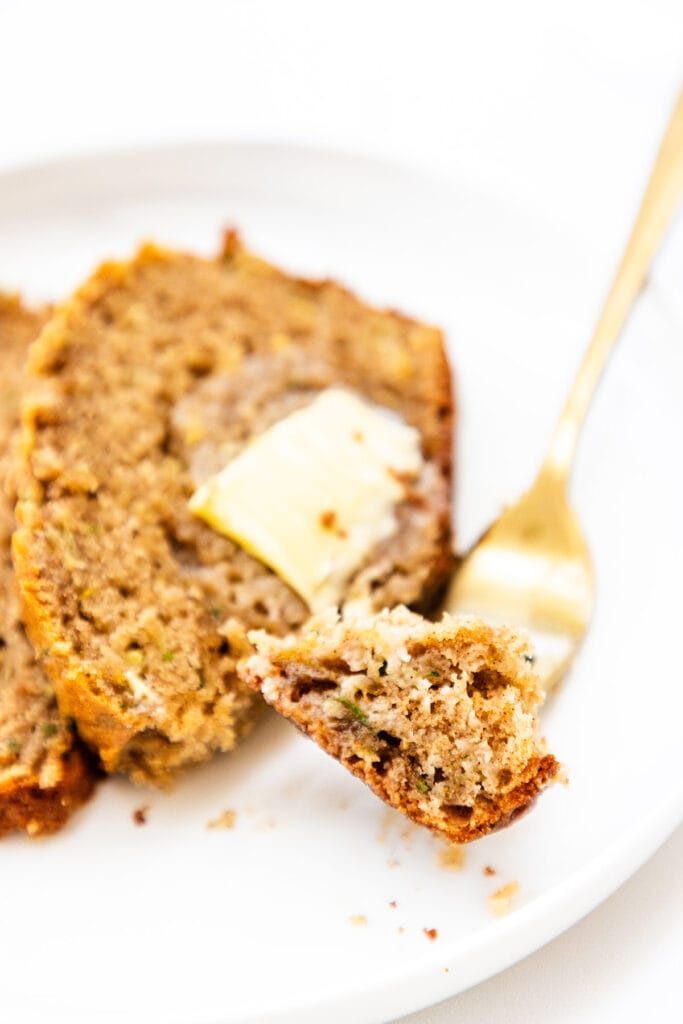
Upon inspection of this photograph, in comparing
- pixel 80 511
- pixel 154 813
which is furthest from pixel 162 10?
pixel 154 813

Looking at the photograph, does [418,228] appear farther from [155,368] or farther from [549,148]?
[155,368]

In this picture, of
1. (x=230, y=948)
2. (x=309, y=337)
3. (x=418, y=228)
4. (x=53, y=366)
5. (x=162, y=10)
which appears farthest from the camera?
(x=162, y=10)

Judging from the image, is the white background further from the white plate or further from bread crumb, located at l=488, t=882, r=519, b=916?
bread crumb, located at l=488, t=882, r=519, b=916

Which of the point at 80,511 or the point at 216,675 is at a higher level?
the point at 80,511

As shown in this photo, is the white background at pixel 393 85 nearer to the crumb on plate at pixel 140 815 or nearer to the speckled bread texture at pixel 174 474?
the speckled bread texture at pixel 174 474


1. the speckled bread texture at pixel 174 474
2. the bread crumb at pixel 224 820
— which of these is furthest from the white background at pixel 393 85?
the bread crumb at pixel 224 820

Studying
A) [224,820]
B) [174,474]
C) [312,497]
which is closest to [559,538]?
[312,497]
